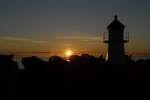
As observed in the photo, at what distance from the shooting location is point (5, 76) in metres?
33.7

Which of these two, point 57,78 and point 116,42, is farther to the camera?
point 116,42

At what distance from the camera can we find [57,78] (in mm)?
32375

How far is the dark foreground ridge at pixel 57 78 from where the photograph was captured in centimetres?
3105

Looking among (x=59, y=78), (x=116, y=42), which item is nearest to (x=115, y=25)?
(x=116, y=42)

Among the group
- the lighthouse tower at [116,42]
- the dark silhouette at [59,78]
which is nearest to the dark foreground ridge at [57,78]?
the dark silhouette at [59,78]

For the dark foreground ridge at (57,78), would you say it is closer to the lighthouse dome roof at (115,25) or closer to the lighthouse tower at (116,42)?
the lighthouse tower at (116,42)

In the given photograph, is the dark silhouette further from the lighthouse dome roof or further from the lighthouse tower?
the lighthouse dome roof

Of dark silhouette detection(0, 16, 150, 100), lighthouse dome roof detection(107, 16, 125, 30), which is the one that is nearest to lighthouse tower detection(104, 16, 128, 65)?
lighthouse dome roof detection(107, 16, 125, 30)

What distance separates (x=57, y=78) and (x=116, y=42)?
36.8ft

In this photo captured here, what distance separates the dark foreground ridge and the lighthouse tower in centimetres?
481

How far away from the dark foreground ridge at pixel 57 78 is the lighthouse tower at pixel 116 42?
15.8 ft

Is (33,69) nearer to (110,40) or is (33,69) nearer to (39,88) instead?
(39,88)

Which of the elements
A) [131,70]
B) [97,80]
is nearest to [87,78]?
[97,80]

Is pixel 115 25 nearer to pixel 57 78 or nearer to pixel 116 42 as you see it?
pixel 116 42
